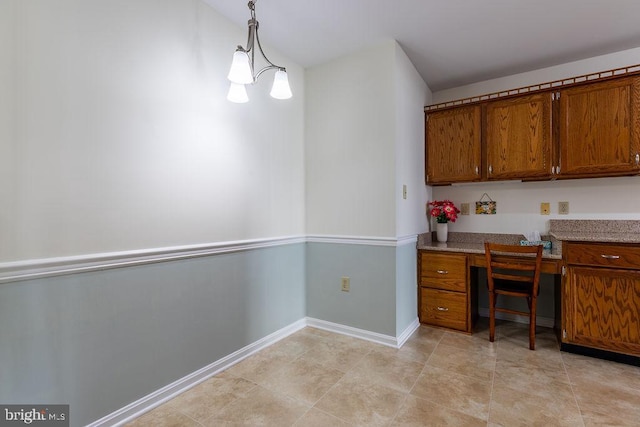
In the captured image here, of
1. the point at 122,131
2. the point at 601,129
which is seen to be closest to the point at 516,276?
the point at 601,129

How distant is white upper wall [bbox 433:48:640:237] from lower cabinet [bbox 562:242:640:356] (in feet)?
2.33

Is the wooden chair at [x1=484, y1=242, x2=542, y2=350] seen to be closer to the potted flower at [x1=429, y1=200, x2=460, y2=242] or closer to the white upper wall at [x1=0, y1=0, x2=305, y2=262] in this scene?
the potted flower at [x1=429, y1=200, x2=460, y2=242]

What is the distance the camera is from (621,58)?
2.54 m

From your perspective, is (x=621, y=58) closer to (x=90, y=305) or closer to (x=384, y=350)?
(x=384, y=350)

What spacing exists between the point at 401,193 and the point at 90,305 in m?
2.19

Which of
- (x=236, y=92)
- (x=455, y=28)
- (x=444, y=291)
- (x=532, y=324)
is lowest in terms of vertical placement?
(x=532, y=324)

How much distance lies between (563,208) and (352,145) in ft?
6.83

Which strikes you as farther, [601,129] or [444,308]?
[444,308]

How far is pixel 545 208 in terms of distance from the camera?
2.81 metres

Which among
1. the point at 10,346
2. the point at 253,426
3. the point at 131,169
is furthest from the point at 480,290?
the point at 10,346

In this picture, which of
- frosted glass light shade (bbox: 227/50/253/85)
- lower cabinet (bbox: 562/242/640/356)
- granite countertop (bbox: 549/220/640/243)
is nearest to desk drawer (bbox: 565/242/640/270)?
lower cabinet (bbox: 562/242/640/356)

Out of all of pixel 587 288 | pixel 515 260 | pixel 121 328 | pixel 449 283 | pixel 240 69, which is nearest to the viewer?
pixel 121 328

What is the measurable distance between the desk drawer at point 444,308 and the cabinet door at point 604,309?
0.73 m

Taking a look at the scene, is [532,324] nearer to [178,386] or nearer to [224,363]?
[224,363]
